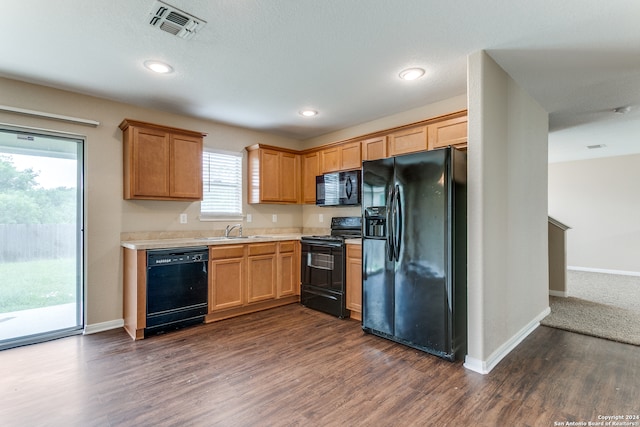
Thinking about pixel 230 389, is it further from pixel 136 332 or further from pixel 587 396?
pixel 587 396

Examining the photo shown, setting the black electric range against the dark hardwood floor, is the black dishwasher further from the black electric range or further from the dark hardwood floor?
→ the black electric range

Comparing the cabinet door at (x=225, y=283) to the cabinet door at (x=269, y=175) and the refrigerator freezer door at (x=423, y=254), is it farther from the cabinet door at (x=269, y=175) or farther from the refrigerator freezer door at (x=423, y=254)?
the refrigerator freezer door at (x=423, y=254)

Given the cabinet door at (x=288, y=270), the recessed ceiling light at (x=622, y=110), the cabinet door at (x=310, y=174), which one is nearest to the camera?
the recessed ceiling light at (x=622, y=110)

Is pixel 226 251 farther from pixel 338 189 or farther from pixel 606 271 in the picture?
pixel 606 271

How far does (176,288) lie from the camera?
3400mm

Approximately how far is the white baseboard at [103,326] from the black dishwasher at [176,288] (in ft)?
1.75

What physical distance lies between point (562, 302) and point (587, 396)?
2836mm

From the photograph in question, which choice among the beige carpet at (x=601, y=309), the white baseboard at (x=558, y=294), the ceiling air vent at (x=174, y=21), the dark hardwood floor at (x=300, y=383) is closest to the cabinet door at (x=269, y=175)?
the dark hardwood floor at (x=300, y=383)

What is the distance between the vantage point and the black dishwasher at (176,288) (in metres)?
3.25

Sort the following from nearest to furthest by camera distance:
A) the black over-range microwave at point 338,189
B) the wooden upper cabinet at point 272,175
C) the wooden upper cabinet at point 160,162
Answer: the wooden upper cabinet at point 160,162, the black over-range microwave at point 338,189, the wooden upper cabinet at point 272,175

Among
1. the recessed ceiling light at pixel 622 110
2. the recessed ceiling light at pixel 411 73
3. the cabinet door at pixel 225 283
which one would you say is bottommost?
the cabinet door at pixel 225 283

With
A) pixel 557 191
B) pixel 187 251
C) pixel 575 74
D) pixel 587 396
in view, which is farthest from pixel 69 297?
pixel 557 191

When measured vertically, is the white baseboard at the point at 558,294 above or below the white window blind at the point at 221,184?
below

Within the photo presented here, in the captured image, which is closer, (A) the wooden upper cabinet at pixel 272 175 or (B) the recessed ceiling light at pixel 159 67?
(B) the recessed ceiling light at pixel 159 67
